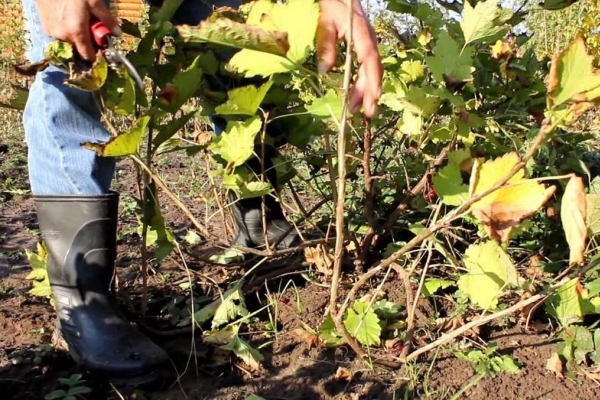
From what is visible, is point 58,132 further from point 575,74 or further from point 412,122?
Result: point 575,74

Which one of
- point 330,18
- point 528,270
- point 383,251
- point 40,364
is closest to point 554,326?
point 528,270

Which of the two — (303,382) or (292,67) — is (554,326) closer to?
(303,382)

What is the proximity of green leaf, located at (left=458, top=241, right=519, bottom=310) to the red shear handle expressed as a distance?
843 mm

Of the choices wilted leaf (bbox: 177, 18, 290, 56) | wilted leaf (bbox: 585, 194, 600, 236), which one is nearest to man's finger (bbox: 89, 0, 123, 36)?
wilted leaf (bbox: 177, 18, 290, 56)

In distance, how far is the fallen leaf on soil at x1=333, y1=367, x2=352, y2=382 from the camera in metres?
1.38

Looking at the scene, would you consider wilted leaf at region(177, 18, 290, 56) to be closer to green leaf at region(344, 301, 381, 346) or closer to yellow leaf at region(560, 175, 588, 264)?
yellow leaf at region(560, 175, 588, 264)

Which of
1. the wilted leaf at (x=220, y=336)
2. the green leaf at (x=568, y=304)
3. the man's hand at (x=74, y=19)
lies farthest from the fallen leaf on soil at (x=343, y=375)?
the man's hand at (x=74, y=19)

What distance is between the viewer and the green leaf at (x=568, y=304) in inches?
54.4

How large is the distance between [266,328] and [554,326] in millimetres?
738

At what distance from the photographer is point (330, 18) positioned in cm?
111

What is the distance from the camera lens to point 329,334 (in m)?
1.38

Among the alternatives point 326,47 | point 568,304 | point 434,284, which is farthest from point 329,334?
point 326,47

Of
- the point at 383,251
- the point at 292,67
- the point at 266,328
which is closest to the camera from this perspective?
the point at 292,67

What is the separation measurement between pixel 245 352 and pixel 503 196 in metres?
0.71
